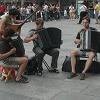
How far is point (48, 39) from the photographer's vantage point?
27.5 ft

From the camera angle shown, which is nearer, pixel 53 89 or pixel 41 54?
pixel 53 89

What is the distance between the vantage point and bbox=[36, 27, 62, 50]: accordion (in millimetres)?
8273

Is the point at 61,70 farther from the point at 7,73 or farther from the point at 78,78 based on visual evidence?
the point at 7,73

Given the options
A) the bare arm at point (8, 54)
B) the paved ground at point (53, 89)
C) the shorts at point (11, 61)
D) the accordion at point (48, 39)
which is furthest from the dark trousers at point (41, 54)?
the bare arm at point (8, 54)

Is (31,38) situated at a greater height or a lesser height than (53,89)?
greater

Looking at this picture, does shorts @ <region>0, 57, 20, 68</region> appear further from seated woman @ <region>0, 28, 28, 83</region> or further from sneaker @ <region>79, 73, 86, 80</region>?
sneaker @ <region>79, 73, 86, 80</region>

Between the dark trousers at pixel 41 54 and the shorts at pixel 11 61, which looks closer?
the shorts at pixel 11 61

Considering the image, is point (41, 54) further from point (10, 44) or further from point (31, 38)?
point (10, 44)

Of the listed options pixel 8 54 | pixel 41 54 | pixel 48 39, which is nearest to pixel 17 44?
pixel 8 54

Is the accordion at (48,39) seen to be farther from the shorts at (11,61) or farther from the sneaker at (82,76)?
the sneaker at (82,76)

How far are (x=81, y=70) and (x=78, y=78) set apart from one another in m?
0.40

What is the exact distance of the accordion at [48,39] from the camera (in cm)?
827

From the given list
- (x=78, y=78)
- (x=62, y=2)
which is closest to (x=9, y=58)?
(x=78, y=78)

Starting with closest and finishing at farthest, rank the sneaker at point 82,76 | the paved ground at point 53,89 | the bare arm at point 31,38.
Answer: the paved ground at point 53,89
the sneaker at point 82,76
the bare arm at point 31,38
